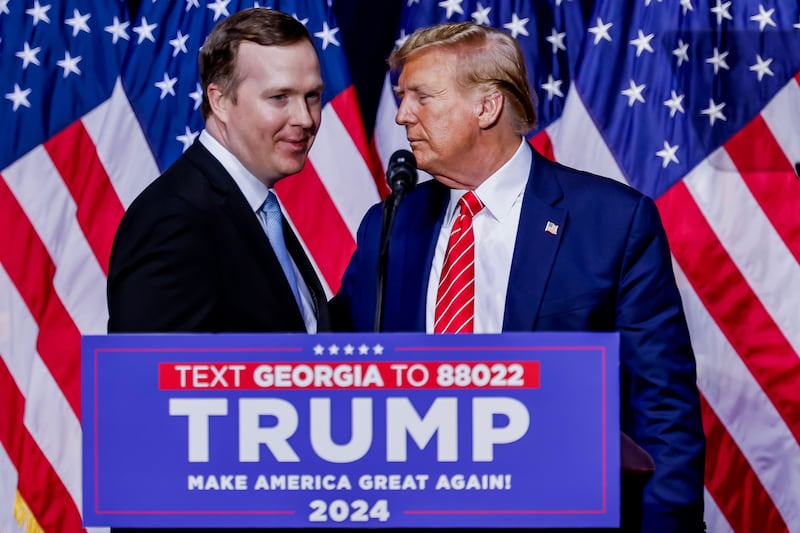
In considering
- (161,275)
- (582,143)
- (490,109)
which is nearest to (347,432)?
(161,275)

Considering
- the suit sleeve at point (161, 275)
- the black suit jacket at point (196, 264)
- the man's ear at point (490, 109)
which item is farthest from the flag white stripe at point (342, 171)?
the suit sleeve at point (161, 275)

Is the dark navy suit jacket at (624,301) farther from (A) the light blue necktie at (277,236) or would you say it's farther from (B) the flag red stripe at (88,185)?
(B) the flag red stripe at (88,185)

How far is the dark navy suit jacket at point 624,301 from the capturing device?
201cm

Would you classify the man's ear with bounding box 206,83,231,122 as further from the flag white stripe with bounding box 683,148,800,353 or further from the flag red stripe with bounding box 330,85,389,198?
the flag white stripe with bounding box 683,148,800,353

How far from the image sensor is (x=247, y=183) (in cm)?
201

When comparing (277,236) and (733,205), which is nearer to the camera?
(277,236)

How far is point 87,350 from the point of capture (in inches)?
49.6

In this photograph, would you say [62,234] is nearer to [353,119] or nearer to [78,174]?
[78,174]

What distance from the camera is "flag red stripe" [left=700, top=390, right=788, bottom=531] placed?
3.39m

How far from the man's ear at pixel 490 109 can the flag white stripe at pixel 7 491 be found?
2.14m

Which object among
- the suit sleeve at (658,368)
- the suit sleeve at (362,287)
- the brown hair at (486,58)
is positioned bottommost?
the suit sleeve at (658,368)

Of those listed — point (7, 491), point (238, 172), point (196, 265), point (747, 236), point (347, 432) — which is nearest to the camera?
point (347, 432)

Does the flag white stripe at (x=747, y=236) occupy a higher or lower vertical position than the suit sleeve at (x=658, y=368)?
higher

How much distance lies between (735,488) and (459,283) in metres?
1.79
